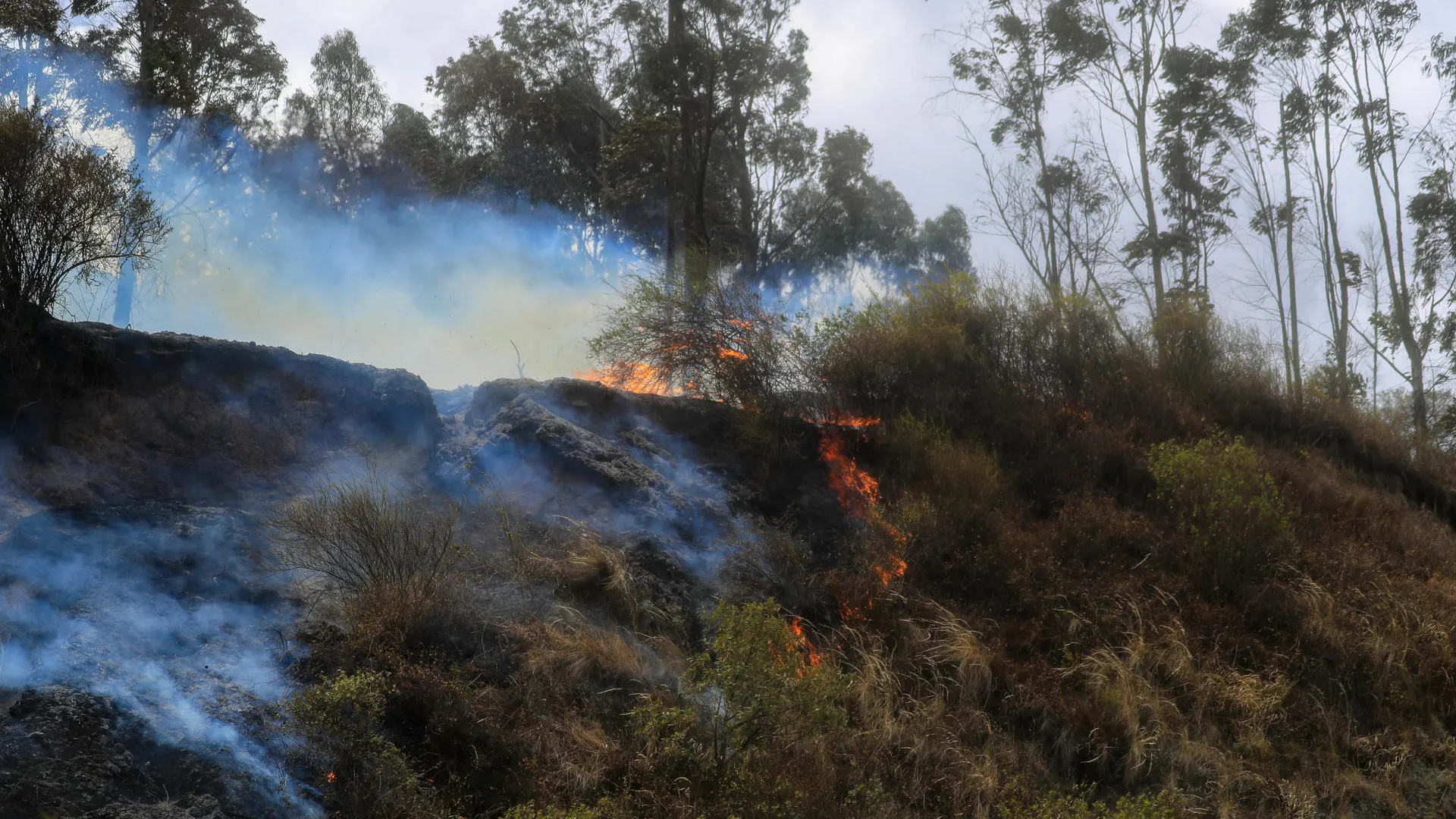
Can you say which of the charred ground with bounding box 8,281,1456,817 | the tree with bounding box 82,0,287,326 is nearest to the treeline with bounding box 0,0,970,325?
the tree with bounding box 82,0,287,326

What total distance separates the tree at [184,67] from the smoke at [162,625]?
8.52 meters

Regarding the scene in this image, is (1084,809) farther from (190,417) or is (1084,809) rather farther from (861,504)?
(190,417)

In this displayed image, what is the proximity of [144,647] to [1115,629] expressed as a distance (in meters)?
7.95

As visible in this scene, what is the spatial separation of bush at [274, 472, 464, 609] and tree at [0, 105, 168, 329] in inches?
112

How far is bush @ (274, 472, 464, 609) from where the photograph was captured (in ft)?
23.0

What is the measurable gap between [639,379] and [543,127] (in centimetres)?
994

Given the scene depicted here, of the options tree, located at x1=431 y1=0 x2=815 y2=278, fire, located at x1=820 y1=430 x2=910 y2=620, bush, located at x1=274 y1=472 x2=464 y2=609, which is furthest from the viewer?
tree, located at x1=431 y1=0 x2=815 y2=278

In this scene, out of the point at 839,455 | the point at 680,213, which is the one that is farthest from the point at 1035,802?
the point at 680,213

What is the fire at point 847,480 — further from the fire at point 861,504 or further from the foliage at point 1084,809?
the foliage at point 1084,809

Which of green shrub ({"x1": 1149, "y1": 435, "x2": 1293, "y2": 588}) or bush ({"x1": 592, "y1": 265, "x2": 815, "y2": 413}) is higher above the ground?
bush ({"x1": 592, "y1": 265, "x2": 815, "y2": 413})

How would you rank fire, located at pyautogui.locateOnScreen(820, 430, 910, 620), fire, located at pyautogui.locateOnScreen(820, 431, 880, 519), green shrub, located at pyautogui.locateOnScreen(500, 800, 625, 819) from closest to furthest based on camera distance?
green shrub, located at pyautogui.locateOnScreen(500, 800, 625, 819) < fire, located at pyautogui.locateOnScreen(820, 430, 910, 620) < fire, located at pyautogui.locateOnScreen(820, 431, 880, 519)

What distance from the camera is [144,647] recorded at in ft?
20.1

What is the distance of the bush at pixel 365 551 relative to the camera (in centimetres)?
700

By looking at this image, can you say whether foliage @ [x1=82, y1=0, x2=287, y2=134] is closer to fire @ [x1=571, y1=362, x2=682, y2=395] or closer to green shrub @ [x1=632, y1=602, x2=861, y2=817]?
fire @ [x1=571, y1=362, x2=682, y2=395]
